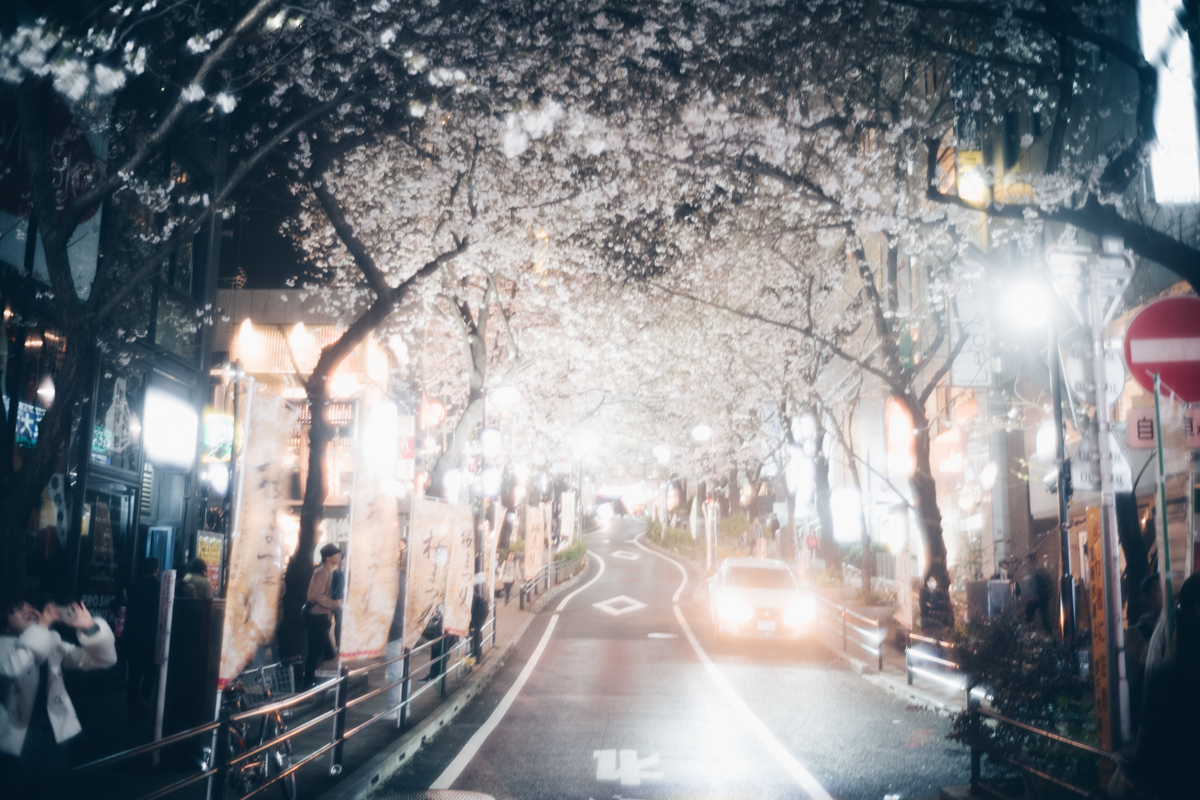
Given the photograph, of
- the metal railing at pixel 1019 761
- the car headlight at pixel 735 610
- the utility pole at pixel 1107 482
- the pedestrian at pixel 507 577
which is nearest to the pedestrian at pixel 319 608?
the metal railing at pixel 1019 761

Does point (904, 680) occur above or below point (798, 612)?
below

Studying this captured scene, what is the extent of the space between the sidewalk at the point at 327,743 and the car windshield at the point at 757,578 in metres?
6.28

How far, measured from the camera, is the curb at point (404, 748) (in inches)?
310

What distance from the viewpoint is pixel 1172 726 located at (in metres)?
4.62

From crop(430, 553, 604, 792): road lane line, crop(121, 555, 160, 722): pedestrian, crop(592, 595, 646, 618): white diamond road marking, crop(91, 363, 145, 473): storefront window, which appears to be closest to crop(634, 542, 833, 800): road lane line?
crop(430, 553, 604, 792): road lane line

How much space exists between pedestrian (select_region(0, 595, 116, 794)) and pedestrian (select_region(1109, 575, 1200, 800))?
5599 millimetres

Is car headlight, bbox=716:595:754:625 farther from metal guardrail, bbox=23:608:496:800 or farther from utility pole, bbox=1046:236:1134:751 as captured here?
utility pole, bbox=1046:236:1134:751

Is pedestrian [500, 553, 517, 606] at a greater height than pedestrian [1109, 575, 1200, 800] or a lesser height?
lesser

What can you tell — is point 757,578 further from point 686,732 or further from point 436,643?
point 686,732

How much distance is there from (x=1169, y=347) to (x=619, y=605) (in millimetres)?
26776

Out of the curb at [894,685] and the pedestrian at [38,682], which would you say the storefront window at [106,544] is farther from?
the curb at [894,685]

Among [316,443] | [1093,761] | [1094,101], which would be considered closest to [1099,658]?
[1093,761]

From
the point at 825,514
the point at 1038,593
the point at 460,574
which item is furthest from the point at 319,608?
the point at 825,514

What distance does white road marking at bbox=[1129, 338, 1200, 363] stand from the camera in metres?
6.20
